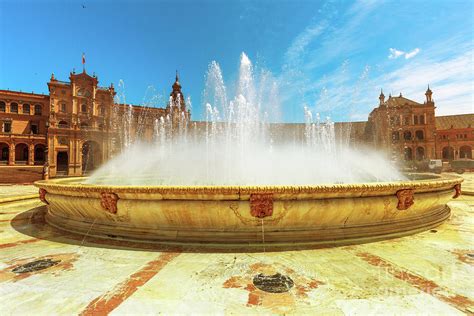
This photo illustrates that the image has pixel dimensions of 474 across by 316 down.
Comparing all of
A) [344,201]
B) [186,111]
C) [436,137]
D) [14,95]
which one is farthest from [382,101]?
[14,95]

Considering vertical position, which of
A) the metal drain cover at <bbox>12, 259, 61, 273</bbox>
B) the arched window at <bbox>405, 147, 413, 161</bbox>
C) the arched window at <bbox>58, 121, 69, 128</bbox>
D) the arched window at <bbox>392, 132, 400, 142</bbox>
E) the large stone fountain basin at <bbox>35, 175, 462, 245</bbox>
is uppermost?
the arched window at <bbox>58, 121, 69, 128</bbox>

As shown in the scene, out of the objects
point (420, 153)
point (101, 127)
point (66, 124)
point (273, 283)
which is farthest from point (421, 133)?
point (66, 124)

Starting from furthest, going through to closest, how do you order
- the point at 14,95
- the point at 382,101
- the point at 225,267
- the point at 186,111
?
1. the point at 382,101
2. the point at 186,111
3. the point at 14,95
4. the point at 225,267

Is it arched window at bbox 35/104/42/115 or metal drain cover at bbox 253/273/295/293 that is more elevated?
arched window at bbox 35/104/42/115

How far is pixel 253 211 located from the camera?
3.28 metres

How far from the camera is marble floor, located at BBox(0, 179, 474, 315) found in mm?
2031

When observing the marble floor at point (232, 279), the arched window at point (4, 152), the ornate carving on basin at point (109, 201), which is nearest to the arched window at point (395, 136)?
the marble floor at point (232, 279)

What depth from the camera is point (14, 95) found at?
134ft

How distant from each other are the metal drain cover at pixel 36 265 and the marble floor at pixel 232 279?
0.04ft

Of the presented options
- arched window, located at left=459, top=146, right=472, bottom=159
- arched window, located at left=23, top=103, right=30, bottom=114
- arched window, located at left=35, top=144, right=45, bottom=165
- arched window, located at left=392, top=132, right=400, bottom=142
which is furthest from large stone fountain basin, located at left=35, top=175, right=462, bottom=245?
arched window, located at left=459, top=146, right=472, bottom=159

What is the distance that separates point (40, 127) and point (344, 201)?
5233 cm

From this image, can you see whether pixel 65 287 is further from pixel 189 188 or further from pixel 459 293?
pixel 459 293

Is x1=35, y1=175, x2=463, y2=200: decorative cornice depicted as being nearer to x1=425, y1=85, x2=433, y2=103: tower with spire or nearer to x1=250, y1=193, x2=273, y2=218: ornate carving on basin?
x1=250, y1=193, x2=273, y2=218: ornate carving on basin

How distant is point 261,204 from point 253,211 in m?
0.14
